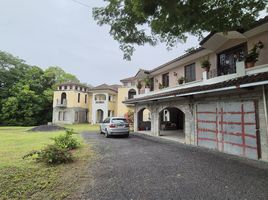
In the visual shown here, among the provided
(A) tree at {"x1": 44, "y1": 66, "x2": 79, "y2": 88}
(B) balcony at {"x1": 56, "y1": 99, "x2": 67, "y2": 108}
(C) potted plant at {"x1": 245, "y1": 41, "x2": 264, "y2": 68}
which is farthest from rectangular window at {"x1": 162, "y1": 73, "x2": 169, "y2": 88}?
(A) tree at {"x1": 44, "y1": 66, "x2": 79, "y2": 88}

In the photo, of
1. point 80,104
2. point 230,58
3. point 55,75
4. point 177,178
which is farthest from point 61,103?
point 177,178

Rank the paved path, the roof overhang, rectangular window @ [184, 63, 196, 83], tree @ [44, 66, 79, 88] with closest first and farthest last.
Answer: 1. the paved path
2. the roof overhang
3. rectangular window @ [184, 63, 196, 83]
4. tree @ [44, 66, 79, 88]

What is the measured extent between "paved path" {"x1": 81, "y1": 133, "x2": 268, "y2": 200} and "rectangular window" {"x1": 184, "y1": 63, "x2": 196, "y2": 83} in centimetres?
715

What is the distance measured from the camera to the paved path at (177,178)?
3963 mm

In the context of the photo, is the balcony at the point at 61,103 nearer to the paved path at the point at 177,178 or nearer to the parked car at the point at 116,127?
the parked car at the point at 116,127

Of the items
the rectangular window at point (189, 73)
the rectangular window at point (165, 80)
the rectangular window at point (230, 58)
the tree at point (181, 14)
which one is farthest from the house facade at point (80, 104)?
the tree at point (181, 14)

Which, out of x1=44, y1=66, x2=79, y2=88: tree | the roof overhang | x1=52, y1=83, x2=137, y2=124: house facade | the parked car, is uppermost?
x1=44, y1=66, x2=79, y2=88: tree

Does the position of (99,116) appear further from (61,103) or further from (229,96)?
(229,96)

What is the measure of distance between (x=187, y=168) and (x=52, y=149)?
539 centimetres

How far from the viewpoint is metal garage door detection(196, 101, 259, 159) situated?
7.27 meters

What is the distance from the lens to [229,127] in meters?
8.23

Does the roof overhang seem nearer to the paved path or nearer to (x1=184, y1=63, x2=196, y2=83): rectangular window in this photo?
(x1=184, y1=63, x2=196, y2=83): rectangular window

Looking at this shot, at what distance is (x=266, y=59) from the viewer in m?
8.06

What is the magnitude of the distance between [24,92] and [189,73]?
32413 millimetres
